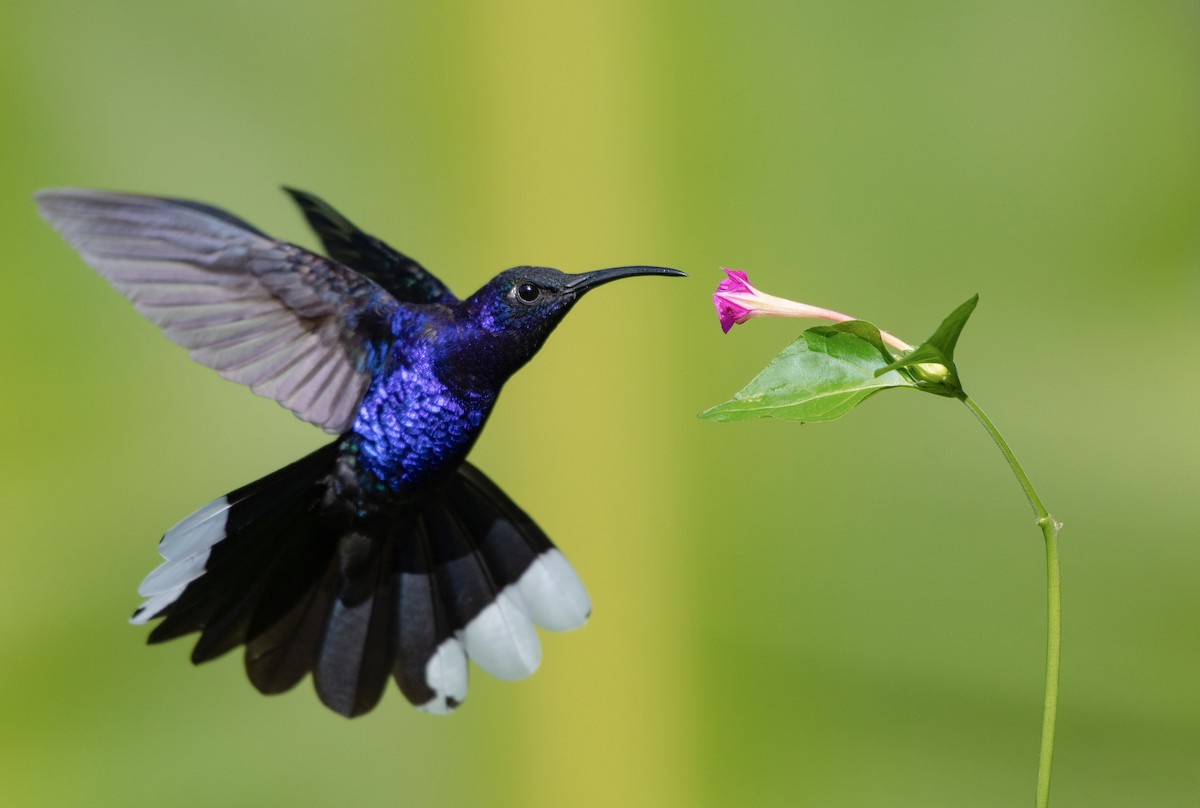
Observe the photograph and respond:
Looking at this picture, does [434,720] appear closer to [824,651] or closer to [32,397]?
[824,651]

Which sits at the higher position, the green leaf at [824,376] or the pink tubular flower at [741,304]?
the pink tubular flower at [741,304]

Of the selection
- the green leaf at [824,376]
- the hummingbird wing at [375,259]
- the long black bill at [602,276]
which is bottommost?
the green leaf at [824,376]

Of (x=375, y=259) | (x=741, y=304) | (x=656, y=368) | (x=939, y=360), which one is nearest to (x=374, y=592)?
(x=375, y=259)

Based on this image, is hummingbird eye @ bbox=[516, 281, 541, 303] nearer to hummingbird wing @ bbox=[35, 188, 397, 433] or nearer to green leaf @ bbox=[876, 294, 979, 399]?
hummingbird wing @ bbox=[35, 188, 397, 433]

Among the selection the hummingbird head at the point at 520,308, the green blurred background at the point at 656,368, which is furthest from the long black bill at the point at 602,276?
the green blurred background at the point at 656,368

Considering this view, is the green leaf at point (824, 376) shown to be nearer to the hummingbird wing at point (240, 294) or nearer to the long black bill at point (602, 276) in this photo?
A: the long black bill at point (602, 276)

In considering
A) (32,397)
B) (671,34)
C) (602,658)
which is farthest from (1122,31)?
(32,397)

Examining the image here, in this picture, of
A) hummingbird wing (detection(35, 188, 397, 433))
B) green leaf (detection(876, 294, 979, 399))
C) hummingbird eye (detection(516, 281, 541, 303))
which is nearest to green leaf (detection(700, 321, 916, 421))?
green leaf (detection(876, 294, 979, 399))
